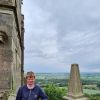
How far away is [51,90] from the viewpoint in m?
58.0

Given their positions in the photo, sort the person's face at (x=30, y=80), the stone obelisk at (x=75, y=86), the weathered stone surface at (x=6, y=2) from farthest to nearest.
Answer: the weathered stone surface at (x=6, y=2)
the stone obelisk at (x=75, y=86)
the person's face at (x=30, y=80)


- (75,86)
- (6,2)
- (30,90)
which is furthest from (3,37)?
(30,90)

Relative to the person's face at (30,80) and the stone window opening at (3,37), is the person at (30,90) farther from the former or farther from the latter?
the stone window opening at (3,37)

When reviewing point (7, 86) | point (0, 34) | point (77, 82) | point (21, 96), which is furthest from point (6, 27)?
point (21, 96)

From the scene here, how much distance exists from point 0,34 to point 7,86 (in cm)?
182

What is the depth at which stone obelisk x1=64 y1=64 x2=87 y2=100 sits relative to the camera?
8.90 meters

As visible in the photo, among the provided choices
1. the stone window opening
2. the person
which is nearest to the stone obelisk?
the stone window opening

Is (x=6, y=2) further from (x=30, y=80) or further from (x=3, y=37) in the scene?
(x=30, y=80)

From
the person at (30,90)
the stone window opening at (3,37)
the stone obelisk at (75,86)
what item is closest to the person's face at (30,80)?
the person at (30,90)

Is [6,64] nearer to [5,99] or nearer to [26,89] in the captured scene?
[5,99]

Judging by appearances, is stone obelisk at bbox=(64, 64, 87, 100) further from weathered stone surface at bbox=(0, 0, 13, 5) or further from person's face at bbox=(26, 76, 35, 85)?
weathered stone surface at bbox=(0, 0, 13, 5)

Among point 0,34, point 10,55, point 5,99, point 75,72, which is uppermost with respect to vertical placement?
point 0,34

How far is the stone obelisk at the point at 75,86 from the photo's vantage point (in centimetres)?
890

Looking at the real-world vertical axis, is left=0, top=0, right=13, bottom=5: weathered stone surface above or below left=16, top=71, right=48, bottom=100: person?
above
